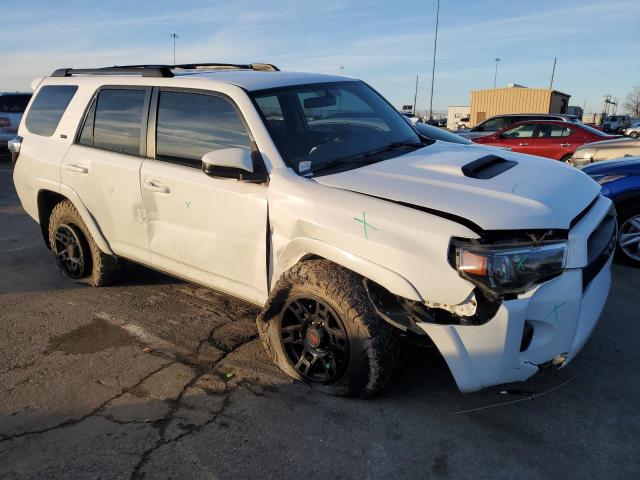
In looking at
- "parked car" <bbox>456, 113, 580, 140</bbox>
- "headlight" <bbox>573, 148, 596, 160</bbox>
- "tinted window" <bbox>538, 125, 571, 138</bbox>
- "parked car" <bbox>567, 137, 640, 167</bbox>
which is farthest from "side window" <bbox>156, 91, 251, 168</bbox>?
"parked car" <bbox>456, 113, 580, 140</bbox>

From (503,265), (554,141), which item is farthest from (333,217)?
(554,141)

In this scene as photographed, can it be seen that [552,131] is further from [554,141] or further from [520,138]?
[520,138]

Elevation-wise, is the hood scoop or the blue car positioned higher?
the hood scoop

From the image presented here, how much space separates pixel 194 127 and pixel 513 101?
A: 38.6 metres

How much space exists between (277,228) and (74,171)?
223cm

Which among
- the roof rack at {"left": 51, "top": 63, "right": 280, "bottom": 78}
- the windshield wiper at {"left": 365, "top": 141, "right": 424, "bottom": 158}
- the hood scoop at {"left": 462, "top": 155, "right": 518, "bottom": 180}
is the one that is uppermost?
the roof rack at {"left": 51, "top": 63, "right": 280, "bottom": 78}

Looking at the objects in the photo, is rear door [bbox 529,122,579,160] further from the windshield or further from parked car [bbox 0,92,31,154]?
parked car [bbox 0,92,31,154]

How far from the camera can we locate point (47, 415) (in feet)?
9.96

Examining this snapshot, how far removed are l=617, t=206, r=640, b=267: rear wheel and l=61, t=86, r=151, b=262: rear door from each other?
14.8 ft

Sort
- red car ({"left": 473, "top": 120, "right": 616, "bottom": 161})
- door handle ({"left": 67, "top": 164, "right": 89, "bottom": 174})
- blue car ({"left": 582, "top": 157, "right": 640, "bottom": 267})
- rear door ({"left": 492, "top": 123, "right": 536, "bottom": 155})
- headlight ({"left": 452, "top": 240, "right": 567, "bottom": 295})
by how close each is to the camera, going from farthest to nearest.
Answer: rear door ({"left": 492, "top": 123, "right": 536, "bottom": 155}) → red car ({"left": 473, "top": 120, "right": 616, "bottom": 161}) → blue car ({"left": 582, "top": 157, "right": 640, "bottom": 267}) → door handle ({"left": 67, "top": 164, "right": 89, "bottom": 174}) → headlight ({"left": 452, "top": 240, "right": 567, "bottom": 295})

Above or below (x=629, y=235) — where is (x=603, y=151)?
above

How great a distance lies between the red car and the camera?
11.9 meters

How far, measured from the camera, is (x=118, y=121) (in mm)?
4199

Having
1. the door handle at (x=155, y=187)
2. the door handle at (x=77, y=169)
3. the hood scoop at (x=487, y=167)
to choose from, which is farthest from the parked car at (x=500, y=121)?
the door handle at (x=155, y=187)
